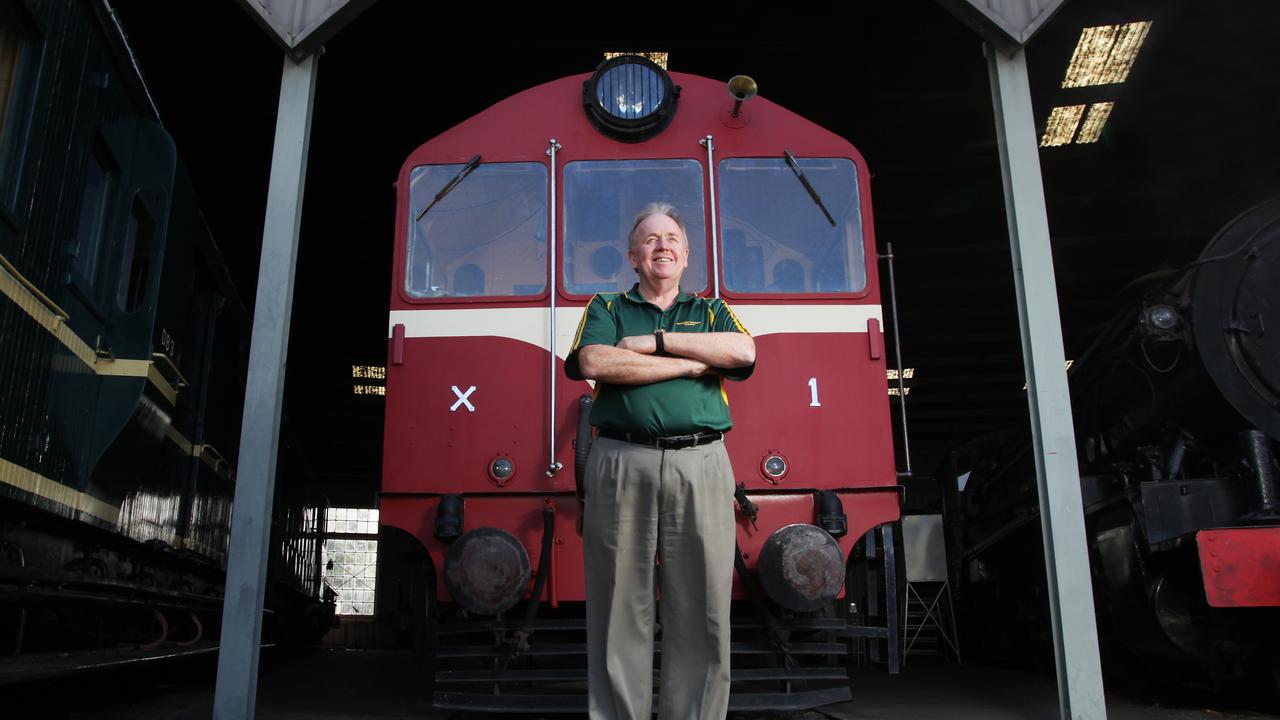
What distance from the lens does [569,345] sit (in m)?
4.68

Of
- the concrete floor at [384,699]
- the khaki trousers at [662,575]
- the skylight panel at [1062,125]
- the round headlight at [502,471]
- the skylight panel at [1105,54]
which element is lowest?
the concrete floor at [384,699]

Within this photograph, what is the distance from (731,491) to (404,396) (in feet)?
7.66

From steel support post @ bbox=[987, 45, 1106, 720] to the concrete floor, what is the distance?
653mm

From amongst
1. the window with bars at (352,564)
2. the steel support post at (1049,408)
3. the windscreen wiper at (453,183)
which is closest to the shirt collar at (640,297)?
the steel support post at (1049,408)

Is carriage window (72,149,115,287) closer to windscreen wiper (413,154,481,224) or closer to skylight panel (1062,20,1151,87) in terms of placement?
windscreen wiper (413,154,481,224)

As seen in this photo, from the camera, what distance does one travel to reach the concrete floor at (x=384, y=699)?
4840mm

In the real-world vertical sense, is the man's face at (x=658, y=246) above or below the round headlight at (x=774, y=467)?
above

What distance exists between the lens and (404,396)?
463cm

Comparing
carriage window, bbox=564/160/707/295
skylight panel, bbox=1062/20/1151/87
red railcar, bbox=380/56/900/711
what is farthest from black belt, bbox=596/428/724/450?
skylight panel, bbox=1062/20/1151/87

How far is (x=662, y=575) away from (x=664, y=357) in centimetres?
59

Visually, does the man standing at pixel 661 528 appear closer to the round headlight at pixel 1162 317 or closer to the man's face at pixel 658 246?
the man's face at pixel 658 246

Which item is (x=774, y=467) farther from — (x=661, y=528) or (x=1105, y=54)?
(x=1105, y=54)

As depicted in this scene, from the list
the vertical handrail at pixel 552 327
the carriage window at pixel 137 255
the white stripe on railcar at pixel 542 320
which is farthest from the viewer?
the carriage window at pixel 137 255

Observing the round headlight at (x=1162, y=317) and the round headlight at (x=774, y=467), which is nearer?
the round headlight at (x=774, y=467)
